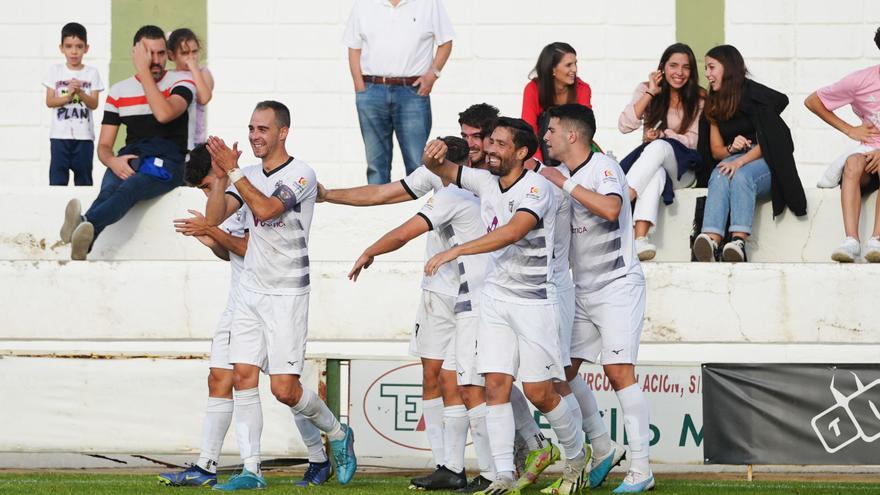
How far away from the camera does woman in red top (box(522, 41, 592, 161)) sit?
1119 centimetres

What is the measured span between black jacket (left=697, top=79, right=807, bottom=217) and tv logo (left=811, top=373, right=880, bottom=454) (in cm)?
216

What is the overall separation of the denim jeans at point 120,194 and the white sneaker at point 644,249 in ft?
12.3

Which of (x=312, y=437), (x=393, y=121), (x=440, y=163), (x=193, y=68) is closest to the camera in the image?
(x=440, y=163)

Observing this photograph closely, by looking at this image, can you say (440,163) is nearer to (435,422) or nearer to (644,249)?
(435,422)

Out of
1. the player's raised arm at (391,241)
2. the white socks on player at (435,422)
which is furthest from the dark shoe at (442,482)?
the player's raised arm at (391,241)

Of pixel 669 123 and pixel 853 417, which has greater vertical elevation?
pixel 669 123

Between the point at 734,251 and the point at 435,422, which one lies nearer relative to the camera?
the point at 435,422

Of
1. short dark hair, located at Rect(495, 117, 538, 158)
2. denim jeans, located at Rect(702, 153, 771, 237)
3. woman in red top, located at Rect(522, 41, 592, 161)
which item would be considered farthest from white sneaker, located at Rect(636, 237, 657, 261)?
short dark hair, located at Rect(495, 117, 538, 158)

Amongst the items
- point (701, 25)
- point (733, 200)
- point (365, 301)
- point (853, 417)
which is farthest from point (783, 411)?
point (701, 25)

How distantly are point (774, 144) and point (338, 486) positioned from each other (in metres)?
4.71

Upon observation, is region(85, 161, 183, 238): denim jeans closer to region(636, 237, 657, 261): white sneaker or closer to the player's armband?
the player's armband

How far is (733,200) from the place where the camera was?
37.2ft

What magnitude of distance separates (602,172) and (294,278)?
1.89m

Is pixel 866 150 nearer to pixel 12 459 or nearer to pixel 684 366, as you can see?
pixel 684 366
